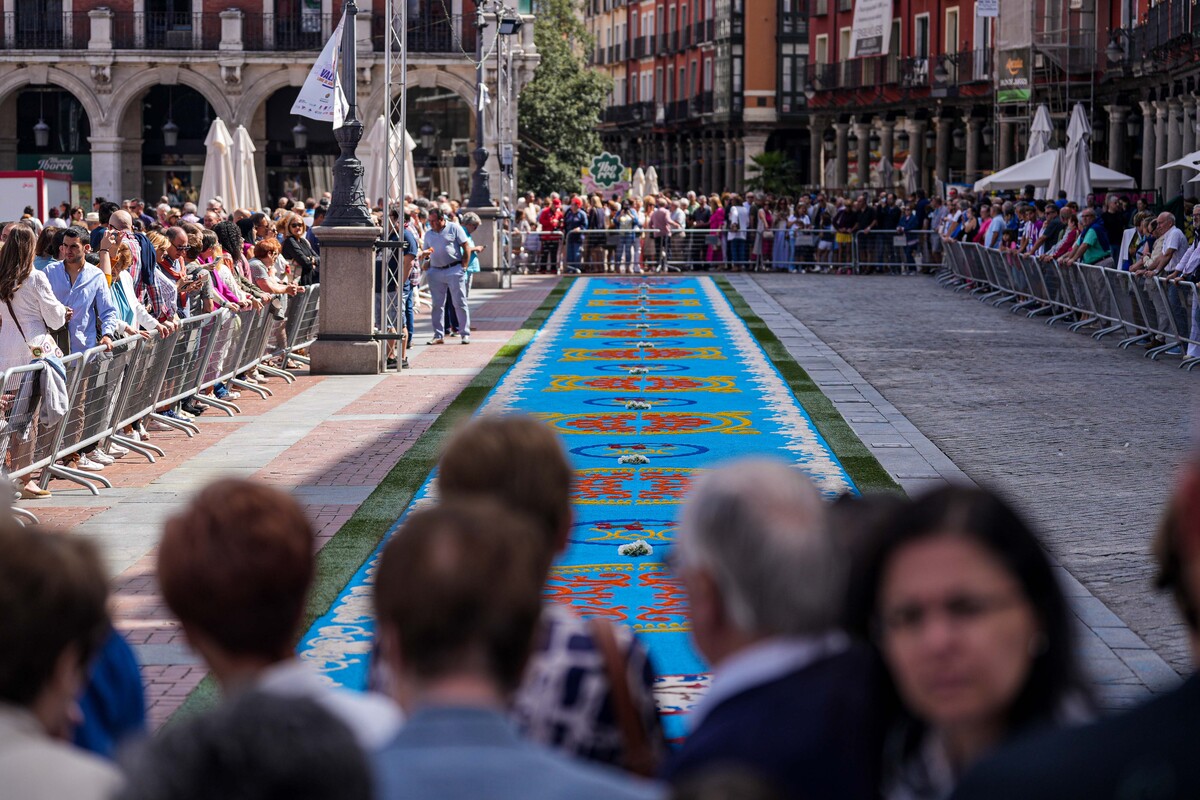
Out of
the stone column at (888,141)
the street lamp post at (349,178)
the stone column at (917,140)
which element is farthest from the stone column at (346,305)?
the stone column at (888,141)

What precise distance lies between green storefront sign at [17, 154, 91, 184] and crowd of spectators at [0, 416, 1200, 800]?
172 feet

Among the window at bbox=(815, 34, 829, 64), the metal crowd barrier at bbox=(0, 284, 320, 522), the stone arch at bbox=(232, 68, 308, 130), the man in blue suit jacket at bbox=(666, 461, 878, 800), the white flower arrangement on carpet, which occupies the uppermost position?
the window at bbox=(815, 34, 829, 64)

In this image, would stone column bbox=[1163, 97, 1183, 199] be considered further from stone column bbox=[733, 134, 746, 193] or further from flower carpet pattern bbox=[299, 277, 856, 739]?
stone column bbox=[733, 134, 746, 193]

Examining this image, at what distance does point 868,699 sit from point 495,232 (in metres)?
32.3

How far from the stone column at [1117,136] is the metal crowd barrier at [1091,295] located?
45.6 feet

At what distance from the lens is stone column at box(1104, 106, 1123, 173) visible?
47.1m

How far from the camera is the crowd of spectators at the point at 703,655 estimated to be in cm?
234

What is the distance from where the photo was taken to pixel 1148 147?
44.7m

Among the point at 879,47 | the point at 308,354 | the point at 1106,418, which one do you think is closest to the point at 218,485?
the point at 1106,418

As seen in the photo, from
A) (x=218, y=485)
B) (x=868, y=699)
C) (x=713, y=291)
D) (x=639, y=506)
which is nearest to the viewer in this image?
(x=868, y=699)

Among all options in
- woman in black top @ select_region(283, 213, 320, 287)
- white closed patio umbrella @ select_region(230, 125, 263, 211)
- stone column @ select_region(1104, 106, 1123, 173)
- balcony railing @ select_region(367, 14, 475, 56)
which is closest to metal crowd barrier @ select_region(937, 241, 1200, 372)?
woman in black top @ select_region(283, 213, 320, 287)

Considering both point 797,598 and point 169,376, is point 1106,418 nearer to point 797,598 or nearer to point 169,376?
point 169,376

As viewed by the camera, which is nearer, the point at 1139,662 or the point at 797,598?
the point at 797,598

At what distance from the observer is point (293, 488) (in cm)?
1215
